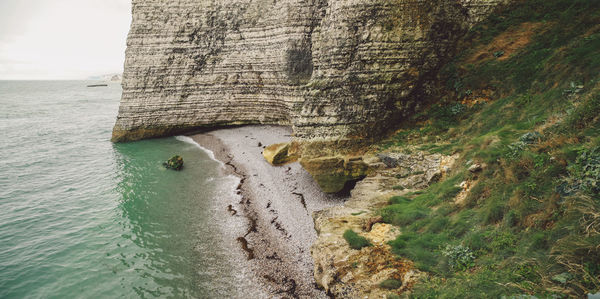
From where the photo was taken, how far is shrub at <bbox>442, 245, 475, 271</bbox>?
7020 mm

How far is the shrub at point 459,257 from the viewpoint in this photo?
7.02 meters

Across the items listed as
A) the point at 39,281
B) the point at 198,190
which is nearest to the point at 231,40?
the point at 198,190

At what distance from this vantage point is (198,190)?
771 inches

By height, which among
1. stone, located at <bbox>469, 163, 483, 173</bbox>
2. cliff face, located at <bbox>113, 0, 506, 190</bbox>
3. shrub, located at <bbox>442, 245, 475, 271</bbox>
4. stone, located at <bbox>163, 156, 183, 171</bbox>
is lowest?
stone, located at <bbox>163, 156, 183, 171</bbox>

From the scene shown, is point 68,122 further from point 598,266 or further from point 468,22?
point 598,266

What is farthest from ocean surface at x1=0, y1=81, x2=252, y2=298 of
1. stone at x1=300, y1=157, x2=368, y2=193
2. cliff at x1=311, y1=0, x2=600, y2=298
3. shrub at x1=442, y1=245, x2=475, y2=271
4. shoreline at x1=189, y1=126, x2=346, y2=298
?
shrub at x1=442, y1=245, x2=475, y2=271

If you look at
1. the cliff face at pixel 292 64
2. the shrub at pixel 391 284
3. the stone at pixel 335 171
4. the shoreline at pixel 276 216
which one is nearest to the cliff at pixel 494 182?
the shrub at pixel 391 284

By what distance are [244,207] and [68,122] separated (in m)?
44.9

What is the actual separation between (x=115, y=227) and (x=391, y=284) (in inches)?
600

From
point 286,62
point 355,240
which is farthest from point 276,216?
point 286,62

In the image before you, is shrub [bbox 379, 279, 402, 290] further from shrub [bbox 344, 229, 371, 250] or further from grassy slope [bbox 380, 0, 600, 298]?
shrub [bbox 344, 229, 371, 250]

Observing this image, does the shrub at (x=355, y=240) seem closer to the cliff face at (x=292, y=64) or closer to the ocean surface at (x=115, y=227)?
the ocean surface at (x=115, y=227)

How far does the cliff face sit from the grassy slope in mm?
2111

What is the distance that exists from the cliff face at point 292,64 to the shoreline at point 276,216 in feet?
8.67
